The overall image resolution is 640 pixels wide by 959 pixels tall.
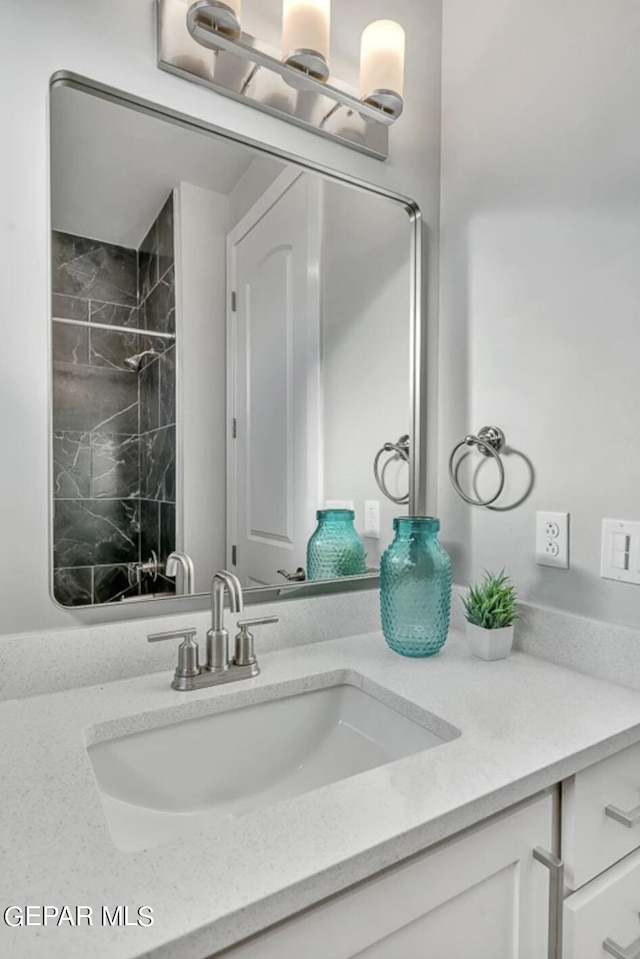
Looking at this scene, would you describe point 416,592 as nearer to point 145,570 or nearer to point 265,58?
point 145,570

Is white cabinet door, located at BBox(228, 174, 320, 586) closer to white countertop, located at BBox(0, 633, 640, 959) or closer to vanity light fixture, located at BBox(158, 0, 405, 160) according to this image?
vanity light fixture, located at BBox(158, 0, 405, 160)

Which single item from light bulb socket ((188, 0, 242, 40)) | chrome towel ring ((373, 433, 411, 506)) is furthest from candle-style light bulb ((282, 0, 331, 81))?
chrome towel ring ((373, 433, 411, 506))

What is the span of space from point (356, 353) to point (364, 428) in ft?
0.59

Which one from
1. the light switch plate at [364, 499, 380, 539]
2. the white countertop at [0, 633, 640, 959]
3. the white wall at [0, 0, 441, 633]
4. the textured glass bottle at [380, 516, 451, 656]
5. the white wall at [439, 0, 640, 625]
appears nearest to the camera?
the white countertop at [0, 633, 640, 959]

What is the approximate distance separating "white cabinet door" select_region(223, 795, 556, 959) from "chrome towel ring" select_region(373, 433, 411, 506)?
0.71 metres

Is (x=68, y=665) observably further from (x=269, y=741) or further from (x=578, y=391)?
(x=578, y=391)

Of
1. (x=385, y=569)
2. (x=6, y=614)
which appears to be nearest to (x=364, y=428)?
(x=385, y=569)

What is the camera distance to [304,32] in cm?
105

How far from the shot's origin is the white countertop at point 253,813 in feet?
1.54

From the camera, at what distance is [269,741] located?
0.93m

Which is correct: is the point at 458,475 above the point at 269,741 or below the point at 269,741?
above

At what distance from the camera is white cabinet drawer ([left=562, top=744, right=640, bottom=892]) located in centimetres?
74

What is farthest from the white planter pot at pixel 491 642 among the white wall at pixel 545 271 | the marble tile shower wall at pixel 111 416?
the marble tile shower wall at pixel 111 416

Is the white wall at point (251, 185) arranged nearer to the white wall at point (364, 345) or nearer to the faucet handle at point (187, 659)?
the white wall at point (364, 345)
